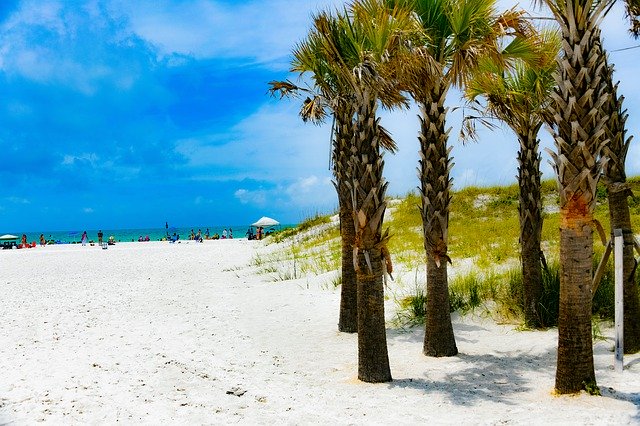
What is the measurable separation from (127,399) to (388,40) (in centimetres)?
613

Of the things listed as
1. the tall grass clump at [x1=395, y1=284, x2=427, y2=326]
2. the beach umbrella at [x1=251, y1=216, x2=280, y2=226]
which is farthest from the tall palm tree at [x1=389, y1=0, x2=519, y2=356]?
the beach umbrella at [x1=251, y1=216, x2=280, y2=226]

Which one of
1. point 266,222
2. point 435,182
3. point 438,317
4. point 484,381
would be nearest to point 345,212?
point 435,182

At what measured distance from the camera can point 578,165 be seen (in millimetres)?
6523

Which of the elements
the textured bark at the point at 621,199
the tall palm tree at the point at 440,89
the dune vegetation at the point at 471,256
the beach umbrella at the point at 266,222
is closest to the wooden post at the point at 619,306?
the textured bark at the point at 621,199

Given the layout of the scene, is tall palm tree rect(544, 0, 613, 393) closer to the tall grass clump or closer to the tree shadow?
the tree shadow

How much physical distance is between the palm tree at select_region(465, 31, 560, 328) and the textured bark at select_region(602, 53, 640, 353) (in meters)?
1.26

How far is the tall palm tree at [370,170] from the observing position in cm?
762

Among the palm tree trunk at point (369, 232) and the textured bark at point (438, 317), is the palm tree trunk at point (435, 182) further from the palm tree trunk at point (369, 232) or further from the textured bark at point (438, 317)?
the palm tree trunk at point (369, 232)

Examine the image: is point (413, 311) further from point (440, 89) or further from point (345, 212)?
point (440, 89)

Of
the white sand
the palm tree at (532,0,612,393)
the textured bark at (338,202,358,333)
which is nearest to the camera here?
the palm tree at (532,0,612,393)

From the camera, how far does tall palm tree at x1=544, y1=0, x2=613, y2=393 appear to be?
646 cm

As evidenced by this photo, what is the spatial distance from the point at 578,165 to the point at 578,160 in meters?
0.06

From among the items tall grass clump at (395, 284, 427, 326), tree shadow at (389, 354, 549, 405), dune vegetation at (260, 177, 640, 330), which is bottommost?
tree shadow at (389, 354, 549, 405)

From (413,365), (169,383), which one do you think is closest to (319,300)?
(413,365)
